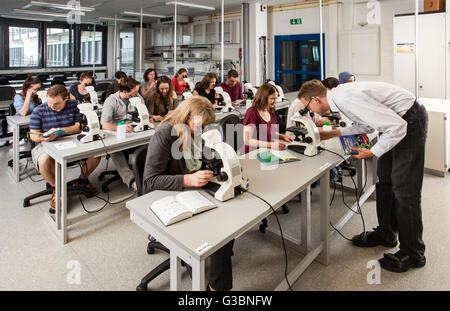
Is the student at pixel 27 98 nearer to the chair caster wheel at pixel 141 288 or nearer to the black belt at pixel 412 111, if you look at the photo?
the chair caster wheel at pixel 141 288

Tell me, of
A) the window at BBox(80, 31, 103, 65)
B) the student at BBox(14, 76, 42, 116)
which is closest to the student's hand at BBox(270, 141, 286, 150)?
the student at BBox(14, 76, 42, 116)

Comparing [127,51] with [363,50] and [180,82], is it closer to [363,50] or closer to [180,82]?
[180,82]

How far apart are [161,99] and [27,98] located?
1672 mm

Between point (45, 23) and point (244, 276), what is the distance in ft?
32.7

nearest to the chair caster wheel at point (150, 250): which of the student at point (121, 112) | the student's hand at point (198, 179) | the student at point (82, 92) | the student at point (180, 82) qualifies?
the student's hand at point (198, 179)

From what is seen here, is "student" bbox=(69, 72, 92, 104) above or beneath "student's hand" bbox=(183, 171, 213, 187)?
above

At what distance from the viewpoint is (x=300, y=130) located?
7.76ft

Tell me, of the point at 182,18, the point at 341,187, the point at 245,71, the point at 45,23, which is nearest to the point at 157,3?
the point at 182,18

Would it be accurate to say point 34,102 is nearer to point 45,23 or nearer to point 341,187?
point 341,187

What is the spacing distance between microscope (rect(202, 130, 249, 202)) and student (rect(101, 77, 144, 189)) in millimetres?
1647

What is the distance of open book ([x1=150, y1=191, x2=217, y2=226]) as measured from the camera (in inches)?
53.4

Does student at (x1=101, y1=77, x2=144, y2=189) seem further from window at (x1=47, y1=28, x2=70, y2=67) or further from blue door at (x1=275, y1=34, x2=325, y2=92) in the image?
window at (x1=47, y1=28, x2=70, y2=67)

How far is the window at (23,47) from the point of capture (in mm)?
8656

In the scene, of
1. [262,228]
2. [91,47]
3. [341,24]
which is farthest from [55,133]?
[91,47]
